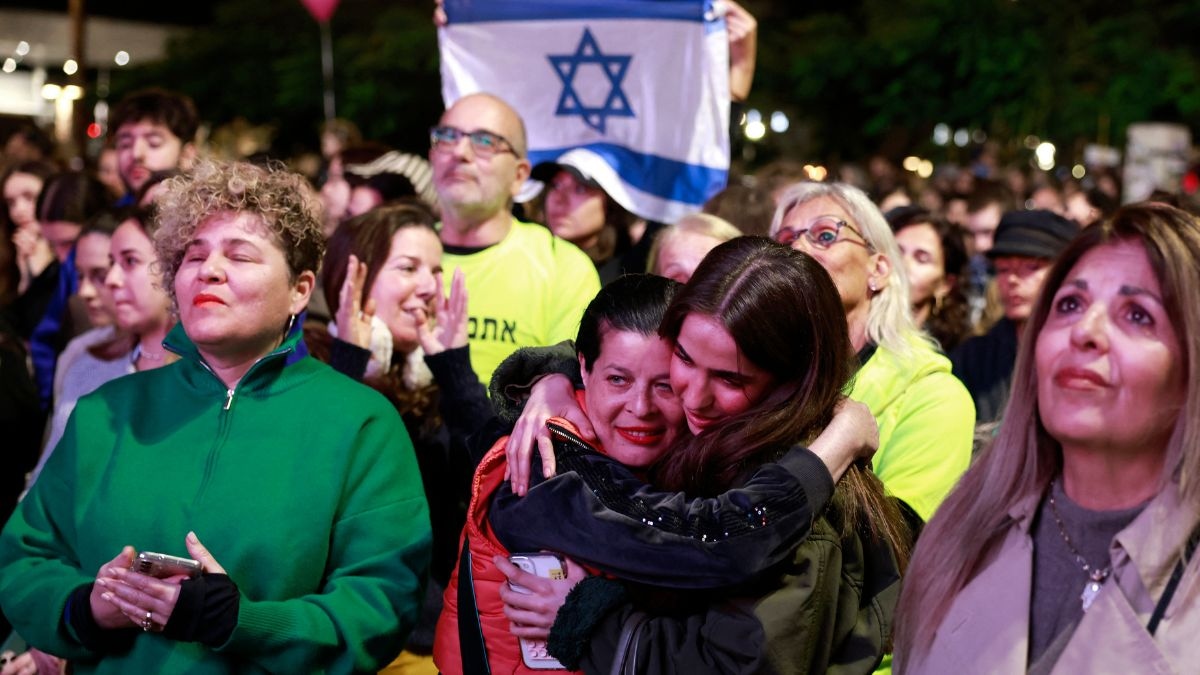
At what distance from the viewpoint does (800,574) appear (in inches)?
110

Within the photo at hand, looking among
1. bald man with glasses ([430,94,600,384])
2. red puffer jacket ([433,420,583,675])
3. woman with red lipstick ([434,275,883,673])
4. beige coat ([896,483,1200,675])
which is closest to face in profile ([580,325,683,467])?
woman with red lipstick ([434,275,883,673])

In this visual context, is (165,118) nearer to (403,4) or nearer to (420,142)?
(420,142)

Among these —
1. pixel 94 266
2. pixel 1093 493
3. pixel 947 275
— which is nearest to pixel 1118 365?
pixel 1093 493

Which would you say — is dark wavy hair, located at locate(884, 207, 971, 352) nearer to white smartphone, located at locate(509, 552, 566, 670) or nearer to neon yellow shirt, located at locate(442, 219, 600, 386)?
neon yellow shirt, located at locate(442, 219, 600, 386)

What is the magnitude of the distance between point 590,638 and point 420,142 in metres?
23.3

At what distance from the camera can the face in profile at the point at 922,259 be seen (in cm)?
646

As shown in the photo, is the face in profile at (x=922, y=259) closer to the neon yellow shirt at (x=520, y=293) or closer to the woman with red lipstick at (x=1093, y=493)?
the neon yellow shirt at (x=520, y=293)

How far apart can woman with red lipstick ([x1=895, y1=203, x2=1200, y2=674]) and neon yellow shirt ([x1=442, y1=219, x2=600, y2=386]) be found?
275 cm

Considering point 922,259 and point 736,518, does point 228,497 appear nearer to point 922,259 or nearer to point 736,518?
point 736,518

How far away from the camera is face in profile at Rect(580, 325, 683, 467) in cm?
315

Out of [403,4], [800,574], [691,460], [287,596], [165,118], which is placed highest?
[403,4]

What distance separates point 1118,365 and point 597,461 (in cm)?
107

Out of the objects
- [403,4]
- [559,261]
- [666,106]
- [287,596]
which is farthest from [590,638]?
[403,4]

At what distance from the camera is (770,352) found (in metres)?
2.91
